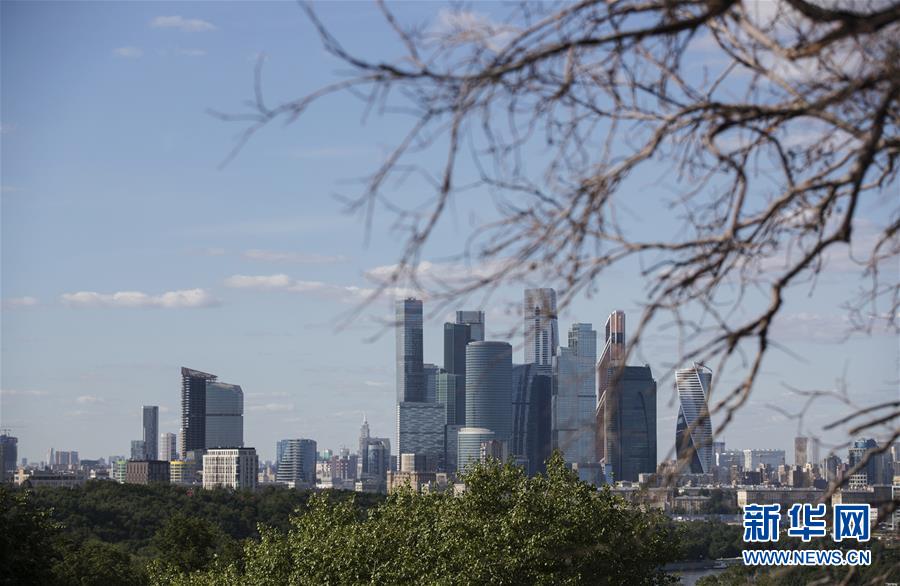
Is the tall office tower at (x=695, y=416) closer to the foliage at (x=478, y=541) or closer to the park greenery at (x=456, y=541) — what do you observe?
the park greenery at (x=456, y=541)

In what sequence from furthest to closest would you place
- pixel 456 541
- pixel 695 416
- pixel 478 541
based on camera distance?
1. pixel 478 541
2. pixel 456 541
3. pixel 695 416

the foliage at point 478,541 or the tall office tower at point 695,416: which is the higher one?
the tall office tower at point 695,416

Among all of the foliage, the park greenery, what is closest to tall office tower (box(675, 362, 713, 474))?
the park greenery

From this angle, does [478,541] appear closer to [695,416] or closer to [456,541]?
[456,541]

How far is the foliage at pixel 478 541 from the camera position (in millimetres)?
20344

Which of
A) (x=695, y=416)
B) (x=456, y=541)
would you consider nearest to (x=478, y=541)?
(x=456, y=541)

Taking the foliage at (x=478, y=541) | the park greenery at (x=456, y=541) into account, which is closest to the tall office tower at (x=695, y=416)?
the park greenery at (x=456, y=541)

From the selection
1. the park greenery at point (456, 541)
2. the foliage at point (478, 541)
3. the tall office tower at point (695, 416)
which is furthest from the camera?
the foliage at point (478, 541)

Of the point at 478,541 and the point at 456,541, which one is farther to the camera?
the point at 478,541

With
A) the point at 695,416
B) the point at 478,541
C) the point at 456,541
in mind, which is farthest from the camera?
the point at 478,541

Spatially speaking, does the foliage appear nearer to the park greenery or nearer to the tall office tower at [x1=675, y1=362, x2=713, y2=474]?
the park greenery

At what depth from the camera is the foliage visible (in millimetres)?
20344

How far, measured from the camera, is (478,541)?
2106 centimetres

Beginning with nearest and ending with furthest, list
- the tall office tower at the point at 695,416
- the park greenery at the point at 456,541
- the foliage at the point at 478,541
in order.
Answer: the tall office tower at the point at 695,416 → the park greenery at the point at 456,541 → the foliage at the point at 478,541
